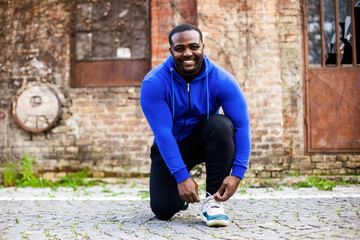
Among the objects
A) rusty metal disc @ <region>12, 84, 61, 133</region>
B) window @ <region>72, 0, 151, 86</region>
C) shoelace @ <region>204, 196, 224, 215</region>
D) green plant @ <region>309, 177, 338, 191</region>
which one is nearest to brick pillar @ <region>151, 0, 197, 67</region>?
window @ <region>72, 0, 151, 86</region>

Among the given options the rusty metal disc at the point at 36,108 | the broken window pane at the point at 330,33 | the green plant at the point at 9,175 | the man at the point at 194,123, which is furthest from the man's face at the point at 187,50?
the green plant at the point at 9,175

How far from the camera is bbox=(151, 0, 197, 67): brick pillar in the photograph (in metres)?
5.68

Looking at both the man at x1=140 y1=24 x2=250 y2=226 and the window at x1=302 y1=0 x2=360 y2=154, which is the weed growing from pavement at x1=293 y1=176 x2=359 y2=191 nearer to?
the window at x1=302 y1=0 x2=360 y2=154

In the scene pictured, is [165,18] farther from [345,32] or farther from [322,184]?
[322,184]

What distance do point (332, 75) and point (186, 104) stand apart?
3701 millimetres

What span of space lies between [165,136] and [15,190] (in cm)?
329

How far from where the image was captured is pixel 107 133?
19.0 ft

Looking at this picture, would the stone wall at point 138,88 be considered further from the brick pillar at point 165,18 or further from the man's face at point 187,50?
the man's face at point 187,50

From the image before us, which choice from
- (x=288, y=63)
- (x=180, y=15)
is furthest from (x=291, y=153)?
(x=180, y=15)

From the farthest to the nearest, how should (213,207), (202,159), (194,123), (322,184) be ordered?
(322,184) < (202,159) < (194,123) < (213,207)

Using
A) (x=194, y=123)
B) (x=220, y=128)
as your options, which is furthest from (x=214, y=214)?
(x=194, y=123)

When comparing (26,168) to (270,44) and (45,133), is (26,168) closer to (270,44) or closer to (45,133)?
(45,133)

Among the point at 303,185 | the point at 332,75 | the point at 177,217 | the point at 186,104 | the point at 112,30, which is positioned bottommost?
the point at 303,185

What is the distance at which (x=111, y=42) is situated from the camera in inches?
234
